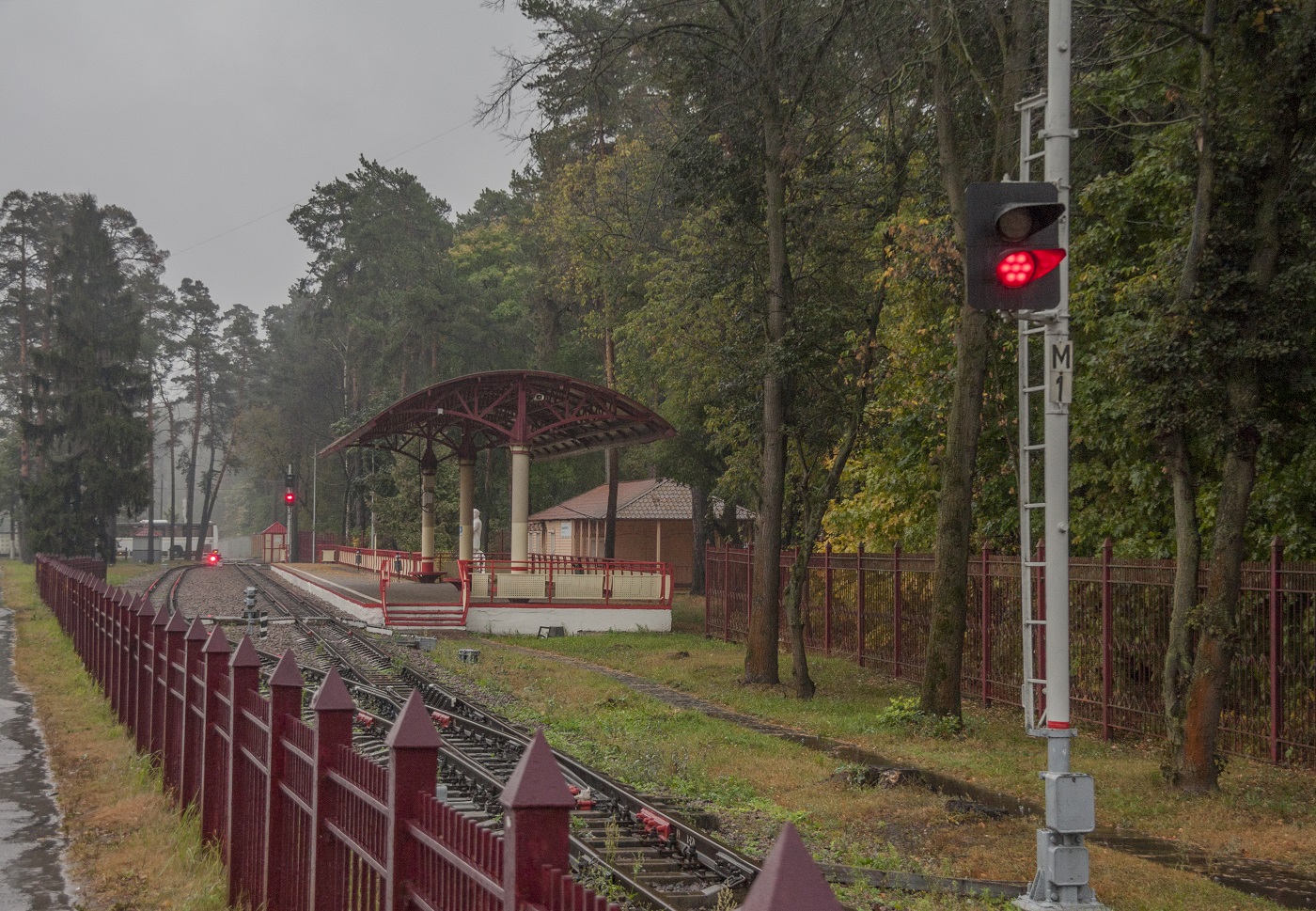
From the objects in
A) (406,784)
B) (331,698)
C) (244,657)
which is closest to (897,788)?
(244,657)

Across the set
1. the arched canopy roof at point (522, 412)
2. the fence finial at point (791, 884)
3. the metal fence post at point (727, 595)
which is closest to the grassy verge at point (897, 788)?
the fence finial at point (791, 884)

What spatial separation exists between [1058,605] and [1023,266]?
2.03 meters

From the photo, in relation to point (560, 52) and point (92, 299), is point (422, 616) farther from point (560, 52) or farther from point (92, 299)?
point (92, 299)

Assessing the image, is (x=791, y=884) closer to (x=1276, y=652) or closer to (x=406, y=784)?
(x=406, y=784)

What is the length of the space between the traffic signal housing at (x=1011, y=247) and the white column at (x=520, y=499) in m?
28.3

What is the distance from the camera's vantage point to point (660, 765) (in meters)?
12.6

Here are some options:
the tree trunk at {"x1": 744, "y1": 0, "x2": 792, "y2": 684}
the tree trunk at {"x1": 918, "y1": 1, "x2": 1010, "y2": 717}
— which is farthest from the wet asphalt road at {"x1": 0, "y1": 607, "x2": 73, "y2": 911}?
A: the tree trunk at {"x1": 744, "y1": 0, "x2": 792, "y2": 684}

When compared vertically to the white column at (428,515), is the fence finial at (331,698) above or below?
below

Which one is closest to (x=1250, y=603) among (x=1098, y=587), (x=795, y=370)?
(x=1098, y=587)

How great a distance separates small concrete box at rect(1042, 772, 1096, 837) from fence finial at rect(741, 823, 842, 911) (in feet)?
18.9

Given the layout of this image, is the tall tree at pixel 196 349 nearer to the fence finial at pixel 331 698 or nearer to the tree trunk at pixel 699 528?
the tree trunk at pixel 699 528

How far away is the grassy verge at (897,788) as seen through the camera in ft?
29.7

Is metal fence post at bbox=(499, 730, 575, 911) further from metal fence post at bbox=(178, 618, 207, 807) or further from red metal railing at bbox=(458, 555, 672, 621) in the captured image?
red metal railing at bbox=(458, 555, 672, 621)

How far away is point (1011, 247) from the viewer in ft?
24.0
